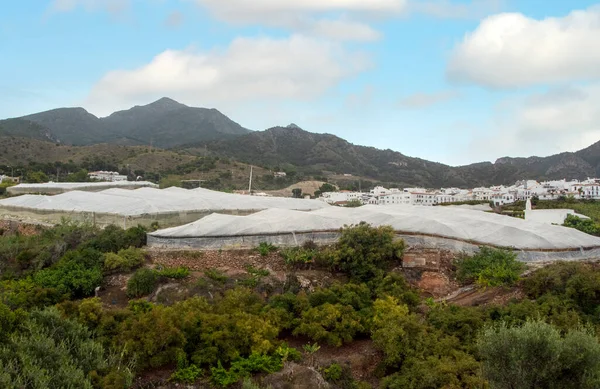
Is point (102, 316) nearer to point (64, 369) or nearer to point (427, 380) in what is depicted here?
point (64, 369)

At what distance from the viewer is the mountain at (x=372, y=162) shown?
294 ft

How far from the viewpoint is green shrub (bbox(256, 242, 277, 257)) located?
14.8 meters

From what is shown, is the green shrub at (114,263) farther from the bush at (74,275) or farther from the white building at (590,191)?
the white building at (590,191)

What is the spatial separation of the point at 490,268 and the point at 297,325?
5878 mm

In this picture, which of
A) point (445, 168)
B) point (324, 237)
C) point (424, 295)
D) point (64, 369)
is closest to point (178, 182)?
point (324, 237)

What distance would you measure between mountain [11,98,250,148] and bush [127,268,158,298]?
11104 cm

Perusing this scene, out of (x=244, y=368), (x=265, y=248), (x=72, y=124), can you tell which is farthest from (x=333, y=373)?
(x=72, y=124)

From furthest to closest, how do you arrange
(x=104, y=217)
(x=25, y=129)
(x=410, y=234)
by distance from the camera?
(x=25, y=129) < (x=104, y=217) < (x=410, y=234)

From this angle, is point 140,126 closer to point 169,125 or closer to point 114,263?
point 169,125

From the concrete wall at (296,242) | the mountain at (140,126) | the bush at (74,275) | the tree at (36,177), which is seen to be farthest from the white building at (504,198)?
the mountain at (140,126)

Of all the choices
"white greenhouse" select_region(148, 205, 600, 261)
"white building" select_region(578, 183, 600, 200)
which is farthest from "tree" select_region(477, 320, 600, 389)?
"white building" select_region(578, 183, 600, 200)

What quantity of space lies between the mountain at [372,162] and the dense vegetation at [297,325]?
227 ft

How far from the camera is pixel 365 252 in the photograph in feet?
45.6

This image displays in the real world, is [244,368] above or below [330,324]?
below
